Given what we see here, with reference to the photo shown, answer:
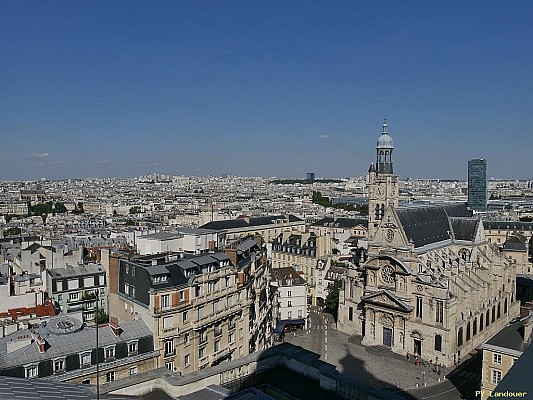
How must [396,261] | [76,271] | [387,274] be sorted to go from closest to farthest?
[76,271]
[396,261]
[387,274]

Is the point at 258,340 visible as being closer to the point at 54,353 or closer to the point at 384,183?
the point at 54,353

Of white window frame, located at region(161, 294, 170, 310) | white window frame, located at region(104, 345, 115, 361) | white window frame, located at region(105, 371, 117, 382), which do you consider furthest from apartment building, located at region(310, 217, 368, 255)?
white window frame, located at region(105, 371, 117, 382)

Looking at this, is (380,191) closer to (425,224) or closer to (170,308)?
(425,224)

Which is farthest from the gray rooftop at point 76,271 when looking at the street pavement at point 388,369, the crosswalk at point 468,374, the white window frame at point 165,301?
the crosswalk at point 468,374

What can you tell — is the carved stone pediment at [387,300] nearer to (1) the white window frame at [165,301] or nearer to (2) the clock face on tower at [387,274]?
(2) the clock face on tower at [387,274]

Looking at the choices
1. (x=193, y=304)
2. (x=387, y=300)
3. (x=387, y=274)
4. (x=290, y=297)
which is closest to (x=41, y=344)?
(x=193, y=304)

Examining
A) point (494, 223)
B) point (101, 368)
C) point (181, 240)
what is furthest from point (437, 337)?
point (494, 223)
